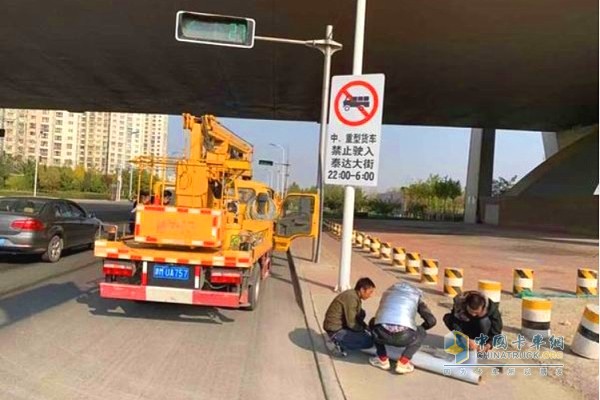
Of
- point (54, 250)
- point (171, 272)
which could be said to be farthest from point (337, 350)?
point (54, 250)

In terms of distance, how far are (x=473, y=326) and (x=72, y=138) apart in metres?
123

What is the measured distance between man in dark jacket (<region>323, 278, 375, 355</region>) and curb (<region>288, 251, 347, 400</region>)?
9.4 inches

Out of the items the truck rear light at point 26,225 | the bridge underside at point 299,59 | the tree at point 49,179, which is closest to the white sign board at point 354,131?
the truck rear light at point 26,225

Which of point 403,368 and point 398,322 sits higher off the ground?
point 398,322

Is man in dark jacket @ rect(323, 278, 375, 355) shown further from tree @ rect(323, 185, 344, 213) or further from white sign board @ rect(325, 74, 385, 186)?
tree @ rect(323, 185, 344, 213)

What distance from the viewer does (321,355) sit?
6152 mm

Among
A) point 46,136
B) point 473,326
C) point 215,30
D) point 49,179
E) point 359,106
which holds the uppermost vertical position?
point 46,136

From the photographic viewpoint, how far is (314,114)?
123ft

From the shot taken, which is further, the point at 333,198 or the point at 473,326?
the point at 333,198

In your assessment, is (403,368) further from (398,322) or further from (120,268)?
(120,268)

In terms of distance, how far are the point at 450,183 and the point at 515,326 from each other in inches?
2628

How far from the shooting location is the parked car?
11891mm

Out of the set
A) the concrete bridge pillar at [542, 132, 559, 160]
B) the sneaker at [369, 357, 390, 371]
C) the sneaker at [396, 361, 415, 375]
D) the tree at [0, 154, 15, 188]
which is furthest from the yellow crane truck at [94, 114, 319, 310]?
the tree at [0, 154, 15, 188]

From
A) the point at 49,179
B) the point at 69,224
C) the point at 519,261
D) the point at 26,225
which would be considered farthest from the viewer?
the point at 49,179
